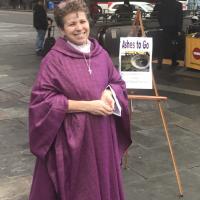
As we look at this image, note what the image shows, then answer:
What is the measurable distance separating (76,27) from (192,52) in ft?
29.6

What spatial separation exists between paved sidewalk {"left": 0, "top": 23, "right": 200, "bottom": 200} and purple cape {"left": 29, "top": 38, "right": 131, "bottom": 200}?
5.45 ft

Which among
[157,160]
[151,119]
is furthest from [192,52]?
[157,160]

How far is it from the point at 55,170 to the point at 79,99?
1.54ft

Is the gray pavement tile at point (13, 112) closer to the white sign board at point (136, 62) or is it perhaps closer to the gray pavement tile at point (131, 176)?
the gray pavement tile at point (131, 176)

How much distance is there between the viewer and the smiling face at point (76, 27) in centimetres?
296

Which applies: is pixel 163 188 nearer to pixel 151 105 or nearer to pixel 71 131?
pixel 71 131

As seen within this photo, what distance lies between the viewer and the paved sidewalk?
494 centimetres

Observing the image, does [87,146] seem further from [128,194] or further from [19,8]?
[19,8]

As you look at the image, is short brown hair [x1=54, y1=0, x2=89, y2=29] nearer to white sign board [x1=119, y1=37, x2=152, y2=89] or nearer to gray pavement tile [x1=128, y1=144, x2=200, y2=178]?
white sign board [x1=119, y1=37, x2=152, y2=89]

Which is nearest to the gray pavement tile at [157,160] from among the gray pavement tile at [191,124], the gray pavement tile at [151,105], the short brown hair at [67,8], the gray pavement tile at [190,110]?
the gray pavement tile at [191,124]

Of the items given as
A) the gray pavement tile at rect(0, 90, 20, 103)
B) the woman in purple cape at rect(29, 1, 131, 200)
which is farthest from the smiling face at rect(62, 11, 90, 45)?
the gray pavement tile at rect(0, 90, 20, 103)

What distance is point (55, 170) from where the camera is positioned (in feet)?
10.0

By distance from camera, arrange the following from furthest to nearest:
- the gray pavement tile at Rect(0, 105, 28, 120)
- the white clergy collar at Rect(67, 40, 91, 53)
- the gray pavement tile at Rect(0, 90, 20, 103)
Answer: the gray pavement tile at Rect(0, 90, 20, 103) < the gray pavement tile at Rect(0, 105, 28, 120) < the white clergy collar at Rect(67, 40, 91, 53)

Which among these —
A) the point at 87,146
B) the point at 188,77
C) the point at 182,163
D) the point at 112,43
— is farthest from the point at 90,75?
the point at 112,43
